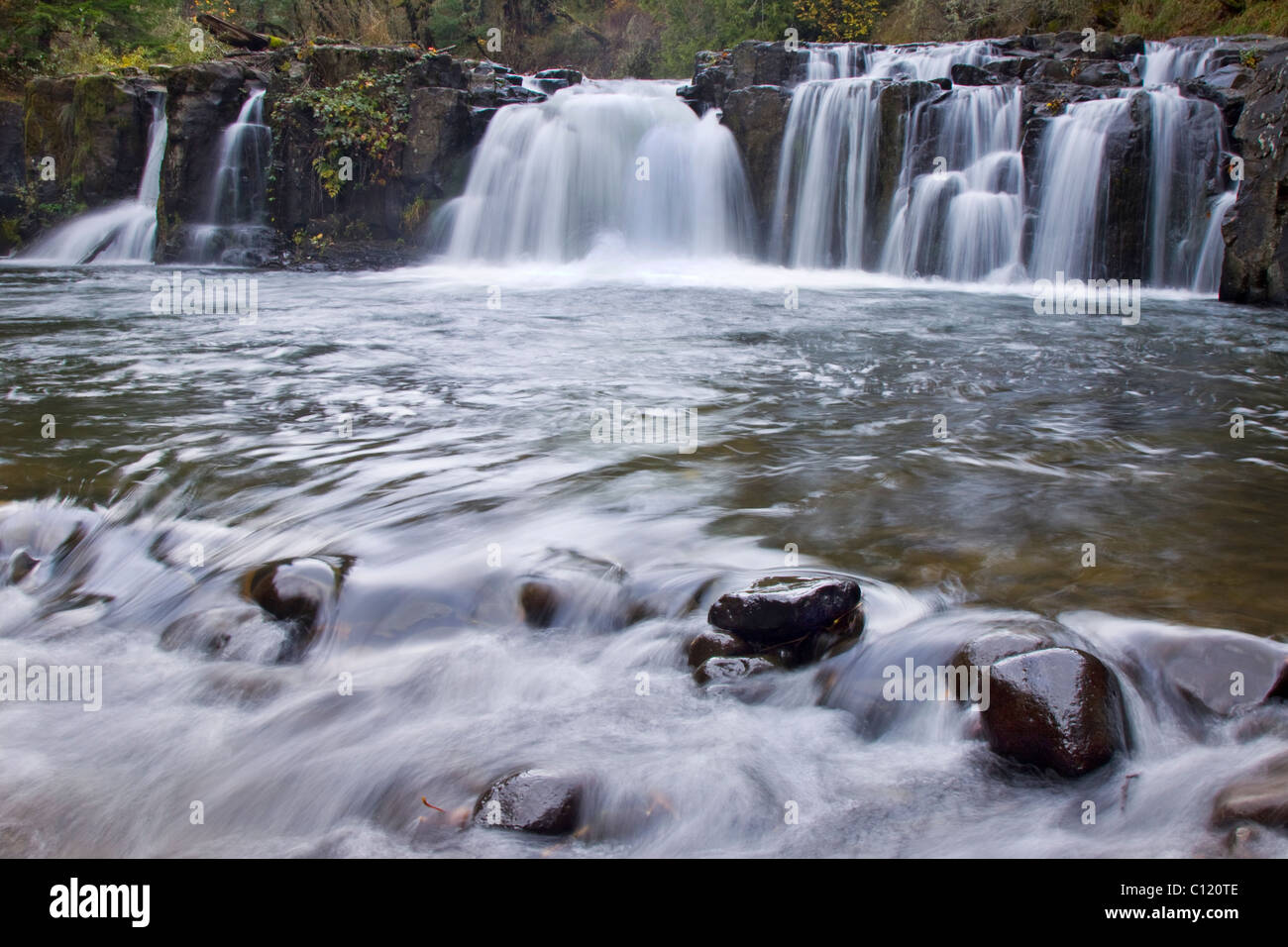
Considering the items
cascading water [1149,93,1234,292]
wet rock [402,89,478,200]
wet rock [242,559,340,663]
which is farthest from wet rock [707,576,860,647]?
wet rock [402,89,478,200]

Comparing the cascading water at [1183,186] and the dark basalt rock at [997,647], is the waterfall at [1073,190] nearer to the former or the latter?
the cascading water at [1183,186]

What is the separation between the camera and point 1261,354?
27.2ft

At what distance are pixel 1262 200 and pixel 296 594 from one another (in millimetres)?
11787

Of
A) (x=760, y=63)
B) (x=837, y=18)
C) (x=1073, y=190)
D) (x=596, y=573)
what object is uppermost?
(x=837, y=18)

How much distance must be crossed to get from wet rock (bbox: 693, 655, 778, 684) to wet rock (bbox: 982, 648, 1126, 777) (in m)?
0.72

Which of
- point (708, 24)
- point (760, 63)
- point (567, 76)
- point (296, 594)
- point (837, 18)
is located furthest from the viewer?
point (708, 24)

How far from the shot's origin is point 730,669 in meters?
3.18

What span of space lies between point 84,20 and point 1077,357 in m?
24.4

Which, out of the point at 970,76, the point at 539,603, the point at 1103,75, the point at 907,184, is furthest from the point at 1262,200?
the point at 539,603

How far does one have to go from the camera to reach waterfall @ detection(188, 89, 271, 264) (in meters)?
16.6

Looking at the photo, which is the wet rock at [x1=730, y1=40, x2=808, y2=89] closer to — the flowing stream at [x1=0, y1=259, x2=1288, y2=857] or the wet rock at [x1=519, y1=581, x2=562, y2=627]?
the flowing stream at [x1=0, y1=259, x2=1288, y2=857]

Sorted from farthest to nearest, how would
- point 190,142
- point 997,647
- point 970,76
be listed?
point 190,142 < point 970,76 < point 997,647

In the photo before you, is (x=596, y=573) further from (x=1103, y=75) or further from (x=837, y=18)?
(x=837, y=18)
